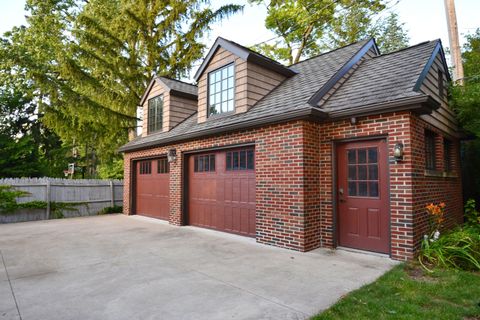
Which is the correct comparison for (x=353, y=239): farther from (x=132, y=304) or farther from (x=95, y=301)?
(x=95, y=301)

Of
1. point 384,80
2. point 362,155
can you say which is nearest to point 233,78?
point 384,80

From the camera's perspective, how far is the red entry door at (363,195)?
5.26 meters

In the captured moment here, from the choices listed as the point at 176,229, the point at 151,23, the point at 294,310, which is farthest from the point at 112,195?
the point at 294,310

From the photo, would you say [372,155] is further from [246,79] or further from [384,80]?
[246,79]

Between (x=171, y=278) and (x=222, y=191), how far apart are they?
3.79 m

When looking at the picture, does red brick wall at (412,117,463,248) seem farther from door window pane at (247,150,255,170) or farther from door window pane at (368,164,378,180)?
door window pane at (247,150,255,170)

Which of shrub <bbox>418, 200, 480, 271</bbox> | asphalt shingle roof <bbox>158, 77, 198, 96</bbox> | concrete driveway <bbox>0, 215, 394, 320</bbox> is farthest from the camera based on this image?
asphalt shingle roof <bbox>158, 77, 198, 96</bbox>

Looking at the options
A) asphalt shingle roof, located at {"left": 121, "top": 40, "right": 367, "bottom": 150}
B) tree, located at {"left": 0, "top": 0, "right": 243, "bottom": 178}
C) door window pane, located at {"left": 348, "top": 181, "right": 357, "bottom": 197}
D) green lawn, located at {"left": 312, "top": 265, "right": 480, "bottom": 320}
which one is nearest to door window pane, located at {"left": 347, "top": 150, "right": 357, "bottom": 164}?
door window pane, located at {"left": 348, "top": 181, "right": 357, "bottom": 197}

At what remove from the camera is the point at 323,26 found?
18.9m

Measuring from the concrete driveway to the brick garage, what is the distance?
24.5 inches

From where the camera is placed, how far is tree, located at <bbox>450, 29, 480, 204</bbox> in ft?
22.0

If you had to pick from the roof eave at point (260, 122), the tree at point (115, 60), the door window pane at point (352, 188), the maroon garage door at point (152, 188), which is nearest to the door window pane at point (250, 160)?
the roof eave at point (260, 122)

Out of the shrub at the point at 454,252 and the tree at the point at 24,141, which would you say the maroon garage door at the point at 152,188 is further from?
the tree at the point at 24,141

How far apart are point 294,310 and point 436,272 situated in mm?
2507
